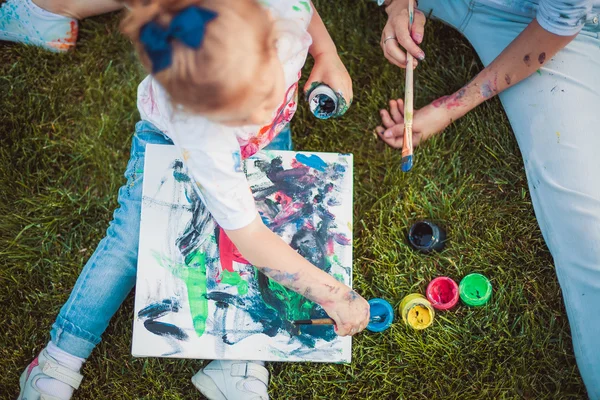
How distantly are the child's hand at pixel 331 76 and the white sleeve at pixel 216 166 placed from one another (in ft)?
1.62

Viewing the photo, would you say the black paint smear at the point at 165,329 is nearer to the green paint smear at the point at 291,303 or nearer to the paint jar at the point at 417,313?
the green paint smear at the point at 291,303

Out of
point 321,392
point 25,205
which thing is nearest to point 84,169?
point 25,205

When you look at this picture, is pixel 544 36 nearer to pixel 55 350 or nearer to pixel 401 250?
pixel 401 250

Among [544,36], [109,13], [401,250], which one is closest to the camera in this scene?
[544,36]

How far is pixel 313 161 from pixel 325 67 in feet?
1.08

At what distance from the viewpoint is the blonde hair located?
1203 mm

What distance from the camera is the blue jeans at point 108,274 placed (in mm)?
1855

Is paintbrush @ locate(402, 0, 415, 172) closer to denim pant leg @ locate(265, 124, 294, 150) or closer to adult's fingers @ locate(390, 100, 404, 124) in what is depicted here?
adult's fingers @ locate(390, 100, 404, 124)

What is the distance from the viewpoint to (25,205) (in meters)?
2.17

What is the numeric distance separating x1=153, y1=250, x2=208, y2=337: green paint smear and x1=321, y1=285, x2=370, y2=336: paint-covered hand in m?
0.40

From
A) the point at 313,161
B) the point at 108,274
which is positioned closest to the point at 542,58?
the point at 313,161

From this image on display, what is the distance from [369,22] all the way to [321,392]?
5.00 ft

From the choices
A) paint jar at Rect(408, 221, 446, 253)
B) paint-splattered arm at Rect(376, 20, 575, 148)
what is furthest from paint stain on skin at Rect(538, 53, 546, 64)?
paint jar at Rect(408, 221, 446, 253)

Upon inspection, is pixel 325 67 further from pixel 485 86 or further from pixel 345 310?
pixel 345 310
